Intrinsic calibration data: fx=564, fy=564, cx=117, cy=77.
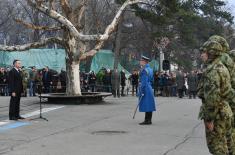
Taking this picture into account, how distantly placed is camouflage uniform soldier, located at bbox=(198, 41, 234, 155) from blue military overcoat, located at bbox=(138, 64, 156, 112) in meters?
7.23

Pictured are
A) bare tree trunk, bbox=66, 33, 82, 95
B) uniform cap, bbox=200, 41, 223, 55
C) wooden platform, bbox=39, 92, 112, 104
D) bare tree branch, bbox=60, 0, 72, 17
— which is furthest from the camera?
bare tree branch, bbox=60, 0, 72, 17

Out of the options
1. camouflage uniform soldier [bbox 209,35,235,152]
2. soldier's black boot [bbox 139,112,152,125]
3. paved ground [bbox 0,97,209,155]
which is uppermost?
camouflage uniform soldier [bbox 209,35,235,152]

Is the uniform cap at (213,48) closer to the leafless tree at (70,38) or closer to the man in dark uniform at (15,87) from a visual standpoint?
the man in dark uniform at (15,87)

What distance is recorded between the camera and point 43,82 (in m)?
30.3

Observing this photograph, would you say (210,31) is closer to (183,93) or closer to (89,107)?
(183,93)

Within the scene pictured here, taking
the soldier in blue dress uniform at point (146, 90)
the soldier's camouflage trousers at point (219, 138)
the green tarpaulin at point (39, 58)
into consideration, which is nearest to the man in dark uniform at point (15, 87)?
the soldier in blue dress uniform at point (146, 90)

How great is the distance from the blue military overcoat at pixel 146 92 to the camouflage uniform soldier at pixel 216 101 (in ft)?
23.7

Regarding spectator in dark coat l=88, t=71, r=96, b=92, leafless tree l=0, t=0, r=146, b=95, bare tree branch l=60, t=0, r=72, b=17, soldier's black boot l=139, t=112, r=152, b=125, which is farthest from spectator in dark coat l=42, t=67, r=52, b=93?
soldier's black boot l=139, t=112, r=152, b=125

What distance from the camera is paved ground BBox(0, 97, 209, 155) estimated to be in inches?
419

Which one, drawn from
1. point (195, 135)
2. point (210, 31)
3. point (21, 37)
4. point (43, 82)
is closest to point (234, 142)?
point (195, 135)

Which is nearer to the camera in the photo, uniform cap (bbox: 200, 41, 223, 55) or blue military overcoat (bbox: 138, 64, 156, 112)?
uniform cap (bbox: 200, 41, 223, 55)

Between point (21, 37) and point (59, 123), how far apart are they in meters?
50.1

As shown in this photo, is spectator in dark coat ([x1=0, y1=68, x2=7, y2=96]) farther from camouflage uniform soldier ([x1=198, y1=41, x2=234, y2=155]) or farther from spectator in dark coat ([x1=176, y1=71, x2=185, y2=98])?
camouflage uniform soldier ([x1=198, y1=41, x2=234, y2=155])

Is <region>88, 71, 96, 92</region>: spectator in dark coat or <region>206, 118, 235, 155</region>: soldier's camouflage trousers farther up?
<region>88, 71, 96, 92</region>: spectator in dark coat
